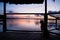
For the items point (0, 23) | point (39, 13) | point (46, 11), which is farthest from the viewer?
point (0, 23)

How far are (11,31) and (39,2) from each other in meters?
1.50

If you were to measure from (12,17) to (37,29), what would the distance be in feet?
3.35

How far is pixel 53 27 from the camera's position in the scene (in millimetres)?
6520

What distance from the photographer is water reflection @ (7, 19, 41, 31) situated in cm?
647

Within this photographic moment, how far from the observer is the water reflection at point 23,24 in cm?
647

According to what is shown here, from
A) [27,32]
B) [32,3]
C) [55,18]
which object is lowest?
[27,32]

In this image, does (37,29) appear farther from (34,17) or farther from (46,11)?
(46,11)

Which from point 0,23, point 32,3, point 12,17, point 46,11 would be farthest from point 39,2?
point 0,23

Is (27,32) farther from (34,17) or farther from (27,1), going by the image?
(27,1)

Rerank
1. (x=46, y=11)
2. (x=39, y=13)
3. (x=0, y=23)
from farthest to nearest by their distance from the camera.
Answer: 1. (x=0, y=23)
2. (x=39, y=13)
3. (x=46, y=11)

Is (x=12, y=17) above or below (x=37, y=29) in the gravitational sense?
above

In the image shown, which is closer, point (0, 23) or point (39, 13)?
point (39, 13)

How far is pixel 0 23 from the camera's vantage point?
675 centimetres

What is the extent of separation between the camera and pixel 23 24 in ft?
21.6
